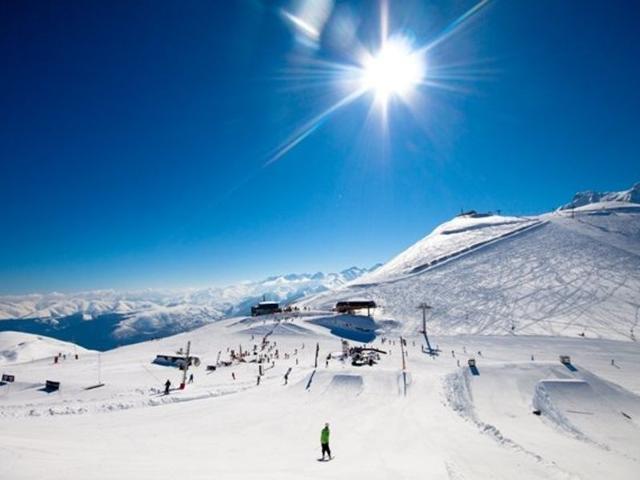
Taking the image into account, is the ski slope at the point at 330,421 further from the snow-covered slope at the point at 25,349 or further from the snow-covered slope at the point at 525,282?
the snow-covered slope at the point at 25,349

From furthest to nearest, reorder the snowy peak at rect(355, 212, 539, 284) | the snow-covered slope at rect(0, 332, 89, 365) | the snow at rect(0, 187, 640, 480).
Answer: the snowy peak at rect(355, 212, 539, 284)
the snow-covered slope at rect(0, 332, 89, 365)
the snow at rect(0, 187, 640, 480)

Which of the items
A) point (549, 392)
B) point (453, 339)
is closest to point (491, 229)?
point (453, 339)

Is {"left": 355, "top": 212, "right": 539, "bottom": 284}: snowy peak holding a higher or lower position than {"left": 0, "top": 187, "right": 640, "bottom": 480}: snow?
higher

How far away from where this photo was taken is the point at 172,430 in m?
21.9

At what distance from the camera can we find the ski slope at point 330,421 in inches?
604

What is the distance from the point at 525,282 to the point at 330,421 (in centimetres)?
8433

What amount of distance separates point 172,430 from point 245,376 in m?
20.0

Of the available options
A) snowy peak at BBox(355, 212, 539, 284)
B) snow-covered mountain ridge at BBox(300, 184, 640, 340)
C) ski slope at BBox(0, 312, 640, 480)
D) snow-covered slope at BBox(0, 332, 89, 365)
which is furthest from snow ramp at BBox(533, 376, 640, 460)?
snow-covered slope at BBox(0, 332, 89, 365)

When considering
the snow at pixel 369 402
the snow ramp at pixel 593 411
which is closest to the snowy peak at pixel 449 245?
the snow at pixel 369 402

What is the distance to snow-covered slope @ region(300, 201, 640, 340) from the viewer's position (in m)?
71.4

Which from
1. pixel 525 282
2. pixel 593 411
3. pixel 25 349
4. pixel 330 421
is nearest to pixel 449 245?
pixel 525 282

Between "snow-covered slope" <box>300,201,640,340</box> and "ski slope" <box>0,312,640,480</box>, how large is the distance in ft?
67.0

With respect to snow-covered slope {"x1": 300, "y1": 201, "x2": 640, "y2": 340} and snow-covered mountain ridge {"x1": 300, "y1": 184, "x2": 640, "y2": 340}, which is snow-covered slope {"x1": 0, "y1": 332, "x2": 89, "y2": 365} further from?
snow-covered slope {"x1": 300, "y1": 201, "x2": 640, "y2": 340}

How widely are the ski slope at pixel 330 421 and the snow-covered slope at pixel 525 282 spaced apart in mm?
20437
